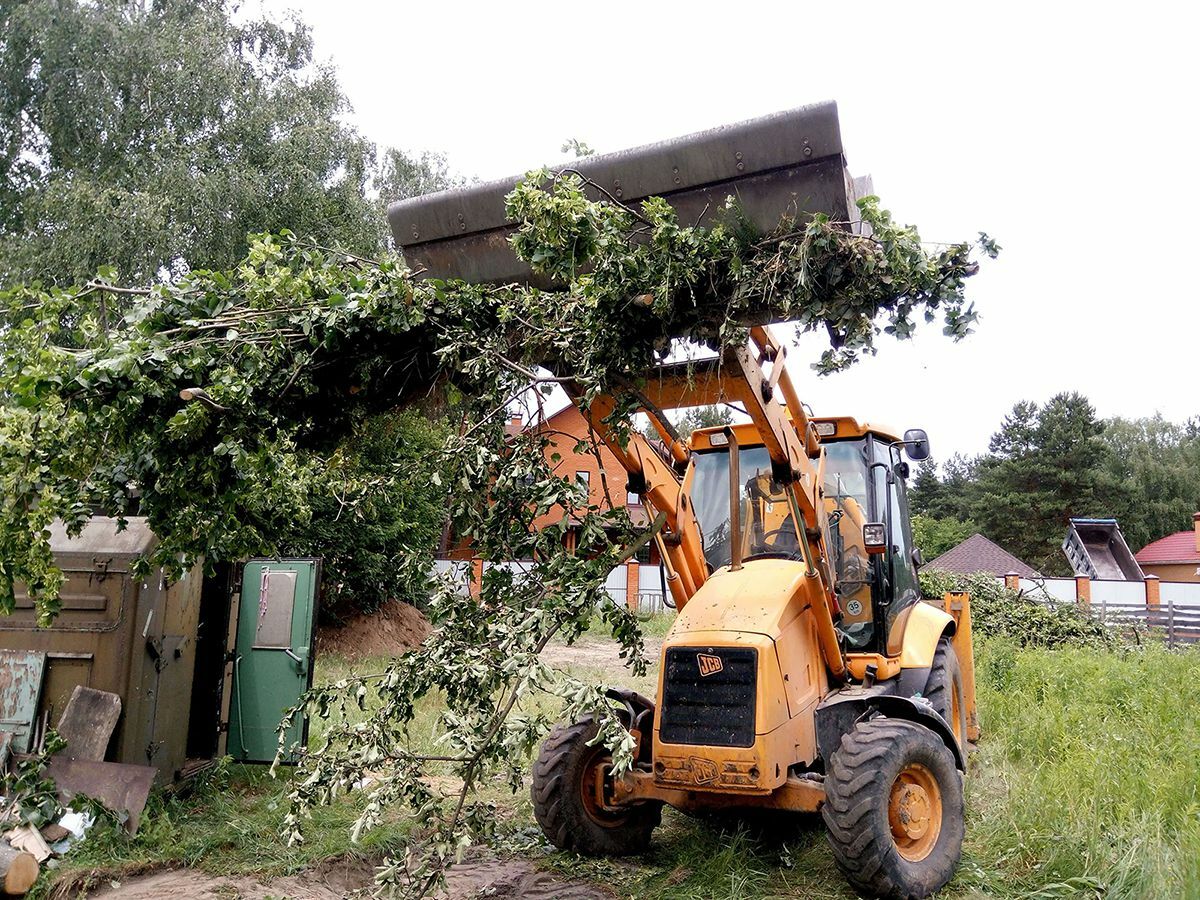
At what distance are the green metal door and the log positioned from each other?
225cm

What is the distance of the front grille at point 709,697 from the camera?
4.63 metres

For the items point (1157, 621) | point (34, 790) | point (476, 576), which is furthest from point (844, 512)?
point (1157, 621)

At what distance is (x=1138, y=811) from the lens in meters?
5.12

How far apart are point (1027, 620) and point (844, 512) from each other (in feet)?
36.5

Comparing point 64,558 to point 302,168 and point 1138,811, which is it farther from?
point 302,168

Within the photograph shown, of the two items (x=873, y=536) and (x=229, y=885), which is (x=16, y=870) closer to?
(x=229, y=885)

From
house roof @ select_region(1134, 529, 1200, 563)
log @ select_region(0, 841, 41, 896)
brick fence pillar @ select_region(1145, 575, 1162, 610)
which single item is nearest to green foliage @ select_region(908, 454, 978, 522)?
house roof @ select_region(1134, 529, 1200, 563)

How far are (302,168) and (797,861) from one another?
559 inches

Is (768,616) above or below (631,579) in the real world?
below

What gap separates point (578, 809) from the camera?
5285mm

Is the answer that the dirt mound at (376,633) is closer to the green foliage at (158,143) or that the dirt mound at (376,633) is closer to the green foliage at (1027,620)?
the green foliage at (158,143)

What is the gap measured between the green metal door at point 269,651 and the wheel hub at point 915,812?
4404 millimetres

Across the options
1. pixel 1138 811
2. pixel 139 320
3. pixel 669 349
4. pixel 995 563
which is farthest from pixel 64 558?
pixel 995 563

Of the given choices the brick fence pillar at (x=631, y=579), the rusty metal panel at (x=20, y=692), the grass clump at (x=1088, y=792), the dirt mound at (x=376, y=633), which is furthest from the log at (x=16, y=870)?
the brick fence pillar at (x=631, y=579)
